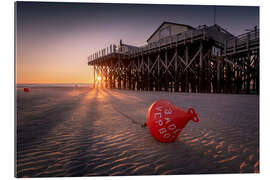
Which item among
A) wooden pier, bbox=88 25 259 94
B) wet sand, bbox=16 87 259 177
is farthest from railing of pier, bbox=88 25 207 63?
wet sand, bbox=16 87 259 177

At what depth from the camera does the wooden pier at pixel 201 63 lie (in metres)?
9.61

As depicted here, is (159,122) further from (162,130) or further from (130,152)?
(130,152)

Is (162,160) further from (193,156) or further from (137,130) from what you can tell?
(137,130)

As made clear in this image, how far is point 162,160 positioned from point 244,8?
Result: 11.6 feet

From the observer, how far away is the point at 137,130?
2188 millimetres

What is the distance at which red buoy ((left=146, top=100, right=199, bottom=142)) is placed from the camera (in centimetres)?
146

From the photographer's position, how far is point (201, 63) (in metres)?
10.8

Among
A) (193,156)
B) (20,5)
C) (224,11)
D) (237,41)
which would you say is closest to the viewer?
(193,156)

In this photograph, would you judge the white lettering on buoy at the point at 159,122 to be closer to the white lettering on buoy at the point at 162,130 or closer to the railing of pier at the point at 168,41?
the white lettering on buoy at the point at 162,130

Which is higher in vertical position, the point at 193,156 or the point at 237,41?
the point at 237,41

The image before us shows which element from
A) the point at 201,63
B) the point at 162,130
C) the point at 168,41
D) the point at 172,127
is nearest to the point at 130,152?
the point at 162,130

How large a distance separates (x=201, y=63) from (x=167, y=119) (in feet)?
37.4
